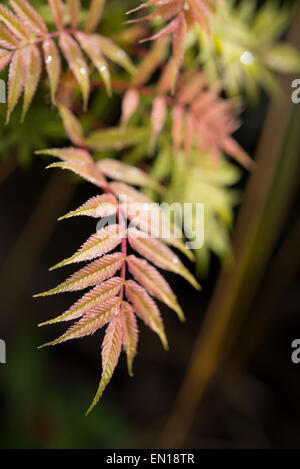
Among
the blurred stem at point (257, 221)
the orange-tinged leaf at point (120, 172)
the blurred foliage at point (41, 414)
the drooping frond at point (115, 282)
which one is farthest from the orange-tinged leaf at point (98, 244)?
the blurred foliage at point (41, 414)

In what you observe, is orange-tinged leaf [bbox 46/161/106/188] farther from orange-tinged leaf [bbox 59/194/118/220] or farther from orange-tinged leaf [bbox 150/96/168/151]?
orange-tinged leaf [bbox 150/96/168/151]

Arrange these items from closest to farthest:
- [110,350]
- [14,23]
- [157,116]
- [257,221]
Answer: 1. [110,350]
2. [14,23]
3. [157,116]
4. [257,221]

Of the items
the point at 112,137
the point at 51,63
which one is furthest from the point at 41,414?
the point at 51,63

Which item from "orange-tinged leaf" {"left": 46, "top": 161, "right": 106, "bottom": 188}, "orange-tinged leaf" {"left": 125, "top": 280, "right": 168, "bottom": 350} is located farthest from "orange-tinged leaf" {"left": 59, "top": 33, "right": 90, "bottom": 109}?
"orange-tinged leaf" {"left": 125, "top": 280, "right": 168, "bottom": 350}

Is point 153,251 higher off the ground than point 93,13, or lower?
lower

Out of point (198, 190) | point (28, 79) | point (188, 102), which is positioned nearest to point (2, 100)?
point (28, 79)

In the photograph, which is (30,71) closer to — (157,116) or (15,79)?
(15,79)

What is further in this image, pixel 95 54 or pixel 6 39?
pixel 95 54
